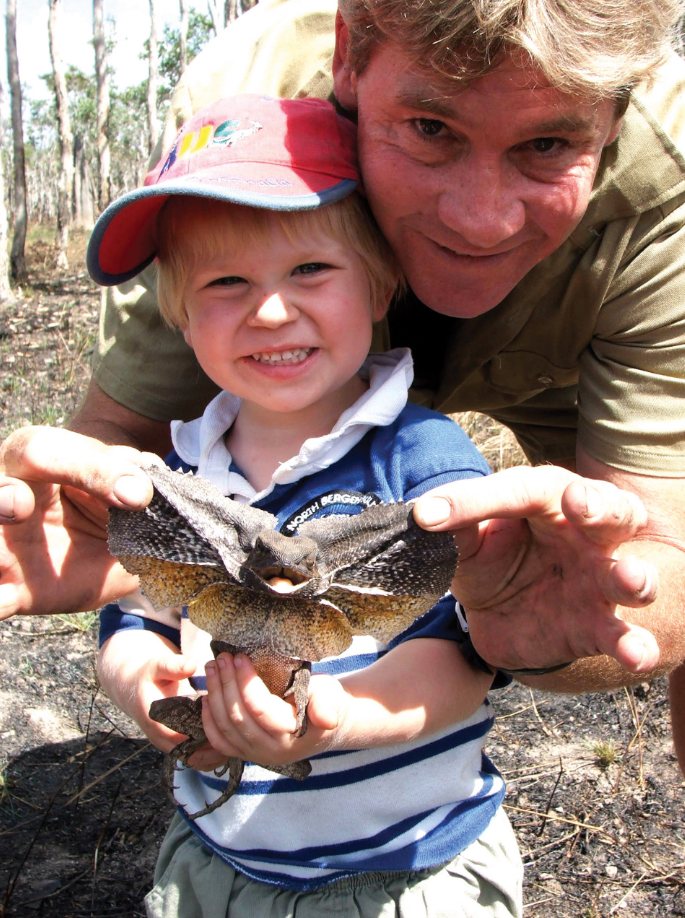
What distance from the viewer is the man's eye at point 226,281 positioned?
2268mm

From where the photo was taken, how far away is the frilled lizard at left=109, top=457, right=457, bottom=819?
5.33ft

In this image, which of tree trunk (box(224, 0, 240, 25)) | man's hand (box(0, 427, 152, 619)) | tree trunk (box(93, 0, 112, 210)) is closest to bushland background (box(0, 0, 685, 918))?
man's hand (box(0, 427, 152, 619))

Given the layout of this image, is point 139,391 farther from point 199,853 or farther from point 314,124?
point 199,853

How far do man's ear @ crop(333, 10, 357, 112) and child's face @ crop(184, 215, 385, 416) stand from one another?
759 mm

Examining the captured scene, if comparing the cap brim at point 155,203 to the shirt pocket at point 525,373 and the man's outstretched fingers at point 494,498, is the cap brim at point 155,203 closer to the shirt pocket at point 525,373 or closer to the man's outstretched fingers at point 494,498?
the man's outstretched fingers at point 494,498

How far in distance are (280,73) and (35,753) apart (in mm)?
3134

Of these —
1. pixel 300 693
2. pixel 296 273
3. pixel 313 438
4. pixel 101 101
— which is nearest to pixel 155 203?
pixel 296 273

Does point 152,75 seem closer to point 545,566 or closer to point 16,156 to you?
point 16,156

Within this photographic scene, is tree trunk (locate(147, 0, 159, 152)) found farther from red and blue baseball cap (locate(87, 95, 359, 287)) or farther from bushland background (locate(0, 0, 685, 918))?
red and blue baseball cap (locate(87, 95, 359, 287))

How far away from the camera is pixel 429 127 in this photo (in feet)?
8.27

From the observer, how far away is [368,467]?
90.0 inches

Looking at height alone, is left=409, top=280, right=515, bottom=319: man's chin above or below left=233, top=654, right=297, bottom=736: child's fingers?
above

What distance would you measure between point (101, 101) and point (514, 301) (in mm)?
25967

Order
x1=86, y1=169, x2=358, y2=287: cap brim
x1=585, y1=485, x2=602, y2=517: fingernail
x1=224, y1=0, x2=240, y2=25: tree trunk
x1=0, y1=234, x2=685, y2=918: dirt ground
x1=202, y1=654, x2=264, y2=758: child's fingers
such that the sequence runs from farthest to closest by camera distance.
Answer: x1=224, y1=0, x2=240, y2=25: tree trunk
x1=0, y1=234, x2=685, y2=918: dirt ground
x1=86, y1=169, x2=358, y2=287: cap brim
x1=202, y1=654, x2=264, y2=758: child's fingers
x1=585, y1=485, x2=602, y2=517: fingernail
